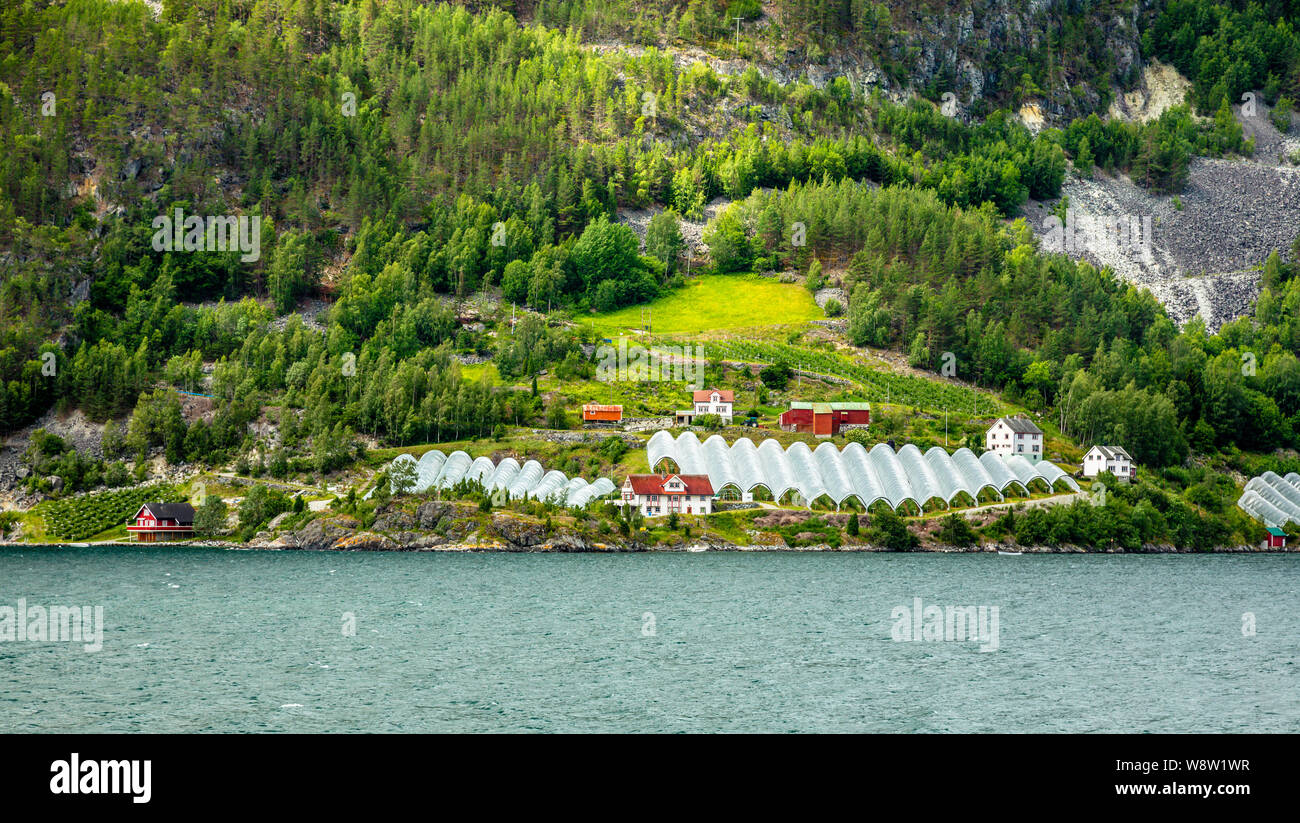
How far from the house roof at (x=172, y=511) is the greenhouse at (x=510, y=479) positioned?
17.4 m

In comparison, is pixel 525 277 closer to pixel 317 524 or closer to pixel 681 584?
pixel 317 524

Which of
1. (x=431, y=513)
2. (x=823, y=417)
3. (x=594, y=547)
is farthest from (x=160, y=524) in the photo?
(x=823, y=417)

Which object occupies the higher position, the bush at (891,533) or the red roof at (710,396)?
the red roof at (710,396)

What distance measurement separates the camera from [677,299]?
18500 centimetres

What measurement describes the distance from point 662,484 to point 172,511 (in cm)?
4673

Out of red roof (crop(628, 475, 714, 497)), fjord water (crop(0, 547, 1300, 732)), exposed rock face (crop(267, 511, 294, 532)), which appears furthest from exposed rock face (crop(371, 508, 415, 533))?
red roof (crop(628, 475, 714, 497))

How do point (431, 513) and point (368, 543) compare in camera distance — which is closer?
point (368, 543)

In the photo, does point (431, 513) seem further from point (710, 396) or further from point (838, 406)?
point (838, 406)

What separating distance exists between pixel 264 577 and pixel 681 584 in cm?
3041

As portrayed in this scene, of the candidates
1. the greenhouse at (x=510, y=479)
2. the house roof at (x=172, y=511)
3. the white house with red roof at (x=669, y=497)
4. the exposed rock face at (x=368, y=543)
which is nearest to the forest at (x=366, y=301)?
the house roof at (x=172, y=511)

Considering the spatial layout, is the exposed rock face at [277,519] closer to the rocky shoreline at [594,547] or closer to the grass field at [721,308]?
the rocky shoreline at [594,547]

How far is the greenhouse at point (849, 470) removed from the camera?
11731cm

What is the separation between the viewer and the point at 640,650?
63.5m
